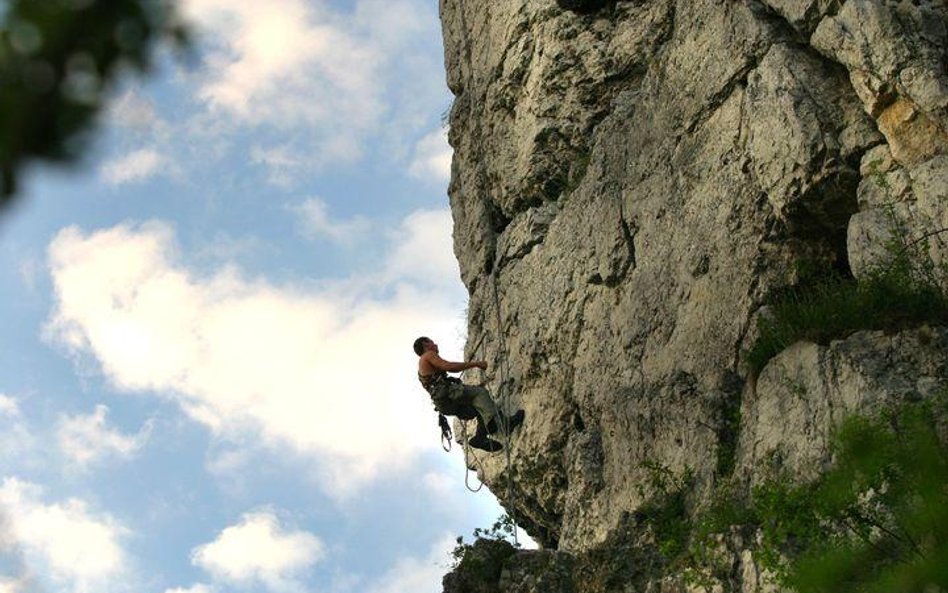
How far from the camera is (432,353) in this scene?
1540cm

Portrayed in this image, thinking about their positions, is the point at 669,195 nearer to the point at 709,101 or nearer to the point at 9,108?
the point at 709,101

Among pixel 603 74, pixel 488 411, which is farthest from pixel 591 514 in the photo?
pixel 603 74

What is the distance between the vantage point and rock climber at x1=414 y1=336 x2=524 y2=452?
1529 cm

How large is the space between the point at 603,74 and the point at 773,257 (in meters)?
4.30

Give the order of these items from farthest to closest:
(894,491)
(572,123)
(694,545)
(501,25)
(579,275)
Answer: (501,25) → (572,123) → (579,275) → (694,545) → (894,491)

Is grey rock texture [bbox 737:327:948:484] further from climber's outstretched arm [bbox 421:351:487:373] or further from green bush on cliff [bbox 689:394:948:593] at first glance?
climber's outstretched arm [bbox 421:351:487:373]

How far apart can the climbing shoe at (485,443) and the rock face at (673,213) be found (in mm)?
198

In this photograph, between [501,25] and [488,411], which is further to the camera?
[501,25]

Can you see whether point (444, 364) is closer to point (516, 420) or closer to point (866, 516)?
point (516, 420)

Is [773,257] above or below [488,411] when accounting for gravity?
below

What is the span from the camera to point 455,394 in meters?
15.4

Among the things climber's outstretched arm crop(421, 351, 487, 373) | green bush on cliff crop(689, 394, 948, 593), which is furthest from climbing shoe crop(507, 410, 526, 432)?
green bush on cliff crop(689, 394, 948, 593)

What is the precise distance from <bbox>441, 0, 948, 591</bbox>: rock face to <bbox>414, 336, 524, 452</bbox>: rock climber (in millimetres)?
352

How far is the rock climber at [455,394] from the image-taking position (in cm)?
1529
